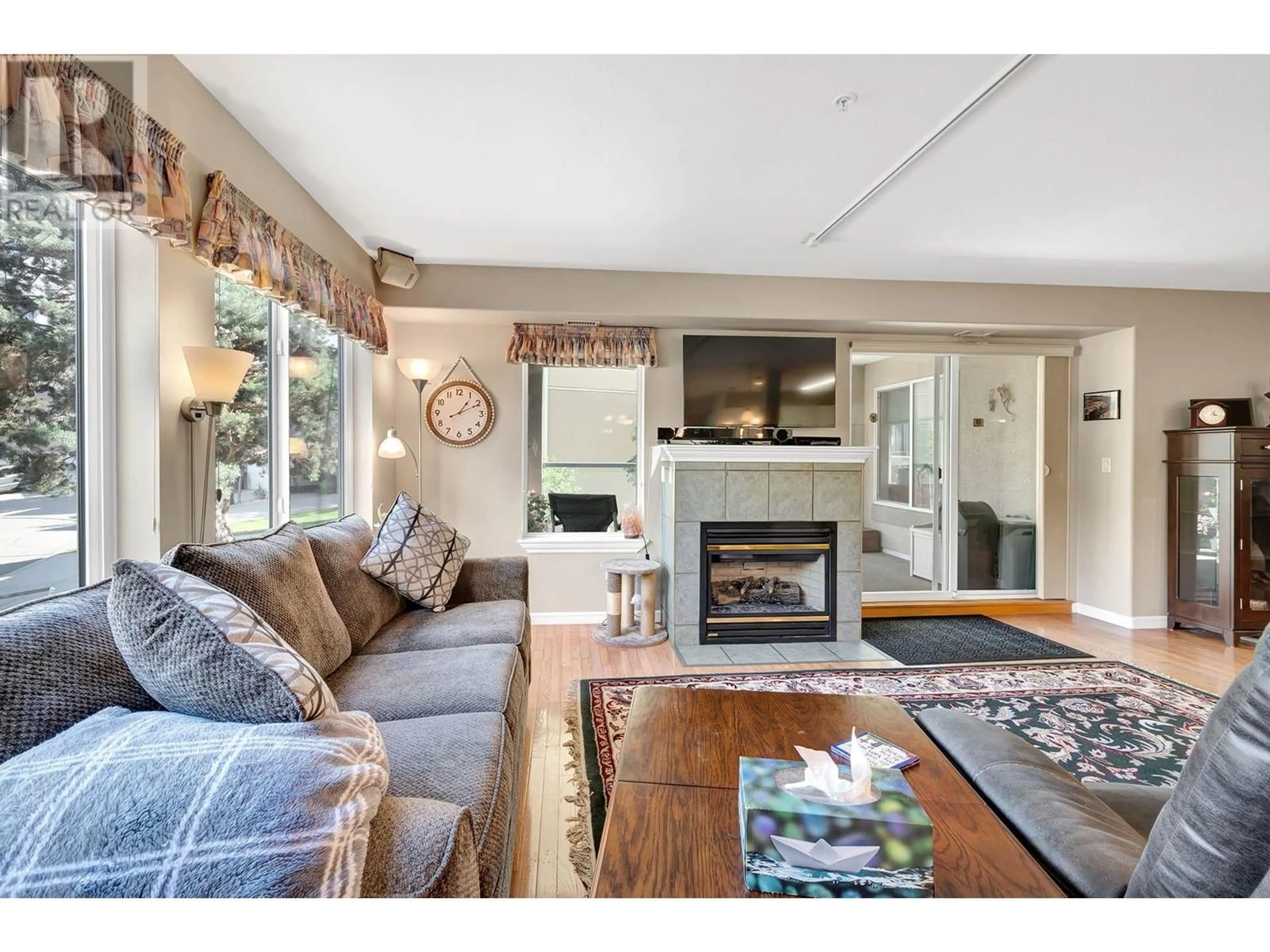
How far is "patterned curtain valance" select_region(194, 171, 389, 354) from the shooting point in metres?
1.97

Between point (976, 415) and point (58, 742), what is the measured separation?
5.47 m

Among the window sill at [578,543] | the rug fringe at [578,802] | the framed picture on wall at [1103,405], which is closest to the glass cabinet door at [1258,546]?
the framed picture on wall at [1103,405]

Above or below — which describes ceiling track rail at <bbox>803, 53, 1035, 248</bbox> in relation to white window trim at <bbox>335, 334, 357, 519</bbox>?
above

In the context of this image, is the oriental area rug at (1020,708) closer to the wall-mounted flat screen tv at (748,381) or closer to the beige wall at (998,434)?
the beige wall at (998,434)

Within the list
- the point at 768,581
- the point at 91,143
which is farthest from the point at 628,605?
the point at 91,143

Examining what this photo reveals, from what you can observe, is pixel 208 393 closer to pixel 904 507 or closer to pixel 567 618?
pixel 567 618

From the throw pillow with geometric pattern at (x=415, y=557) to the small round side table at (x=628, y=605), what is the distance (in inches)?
54.1

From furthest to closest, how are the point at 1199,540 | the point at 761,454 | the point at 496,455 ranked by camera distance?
the point at 496,455
the point at 1199,540
the point at 761,454

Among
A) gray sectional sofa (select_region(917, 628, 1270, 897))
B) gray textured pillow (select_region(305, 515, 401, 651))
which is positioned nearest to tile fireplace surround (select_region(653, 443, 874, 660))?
gray textured pillow (select_region(305, 515, 401, 651))

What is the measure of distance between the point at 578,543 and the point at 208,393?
2.82 metres

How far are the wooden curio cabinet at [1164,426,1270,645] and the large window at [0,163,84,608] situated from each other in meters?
5.92

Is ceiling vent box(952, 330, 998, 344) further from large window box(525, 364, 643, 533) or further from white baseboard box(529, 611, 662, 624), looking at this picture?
white baseboard box(529, 611, 662, 624)

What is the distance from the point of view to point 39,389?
160cm

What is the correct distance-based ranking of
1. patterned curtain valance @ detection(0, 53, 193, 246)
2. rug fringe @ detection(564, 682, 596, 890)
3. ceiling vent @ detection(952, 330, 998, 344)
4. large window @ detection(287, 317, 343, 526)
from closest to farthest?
patterned curtain valance @ detection(0, 53, 193, 246), rug fringe @ detection(564, 682, 596, 890), large window @ detection(287, 317, 343, 526), ceiling vent @ detection(952, 330, 998, 344)
